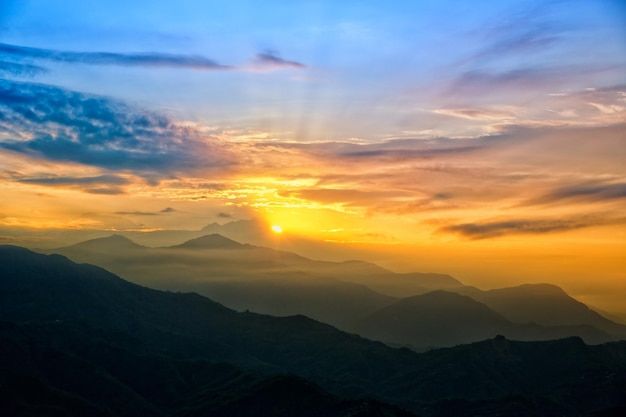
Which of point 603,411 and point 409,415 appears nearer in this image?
point 409,415

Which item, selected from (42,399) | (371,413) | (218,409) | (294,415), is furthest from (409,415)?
(42,399)

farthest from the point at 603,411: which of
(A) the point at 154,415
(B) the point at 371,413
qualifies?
(A) the point at 154,415

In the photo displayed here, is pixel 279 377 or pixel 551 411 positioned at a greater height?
pixel 279 377

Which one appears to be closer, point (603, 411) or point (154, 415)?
point (603, 411)

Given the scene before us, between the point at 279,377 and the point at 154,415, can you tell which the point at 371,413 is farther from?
the point at 154,415

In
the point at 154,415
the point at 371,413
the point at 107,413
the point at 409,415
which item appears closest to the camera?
the point at 371,413

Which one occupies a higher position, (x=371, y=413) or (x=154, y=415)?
(x=371, y=413)

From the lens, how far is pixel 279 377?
189m

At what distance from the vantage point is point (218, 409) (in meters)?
188

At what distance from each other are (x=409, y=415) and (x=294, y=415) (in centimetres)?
3202

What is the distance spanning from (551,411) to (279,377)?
295 ft

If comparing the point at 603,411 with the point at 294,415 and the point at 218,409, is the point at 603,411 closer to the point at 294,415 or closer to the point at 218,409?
the point at 294,415

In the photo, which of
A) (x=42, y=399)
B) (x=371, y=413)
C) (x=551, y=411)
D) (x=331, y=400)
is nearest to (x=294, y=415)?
(x=331, y=400)

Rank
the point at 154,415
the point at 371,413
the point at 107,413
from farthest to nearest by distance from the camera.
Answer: the point at 154,415 → the point at 107,413 → the point at 371,413
